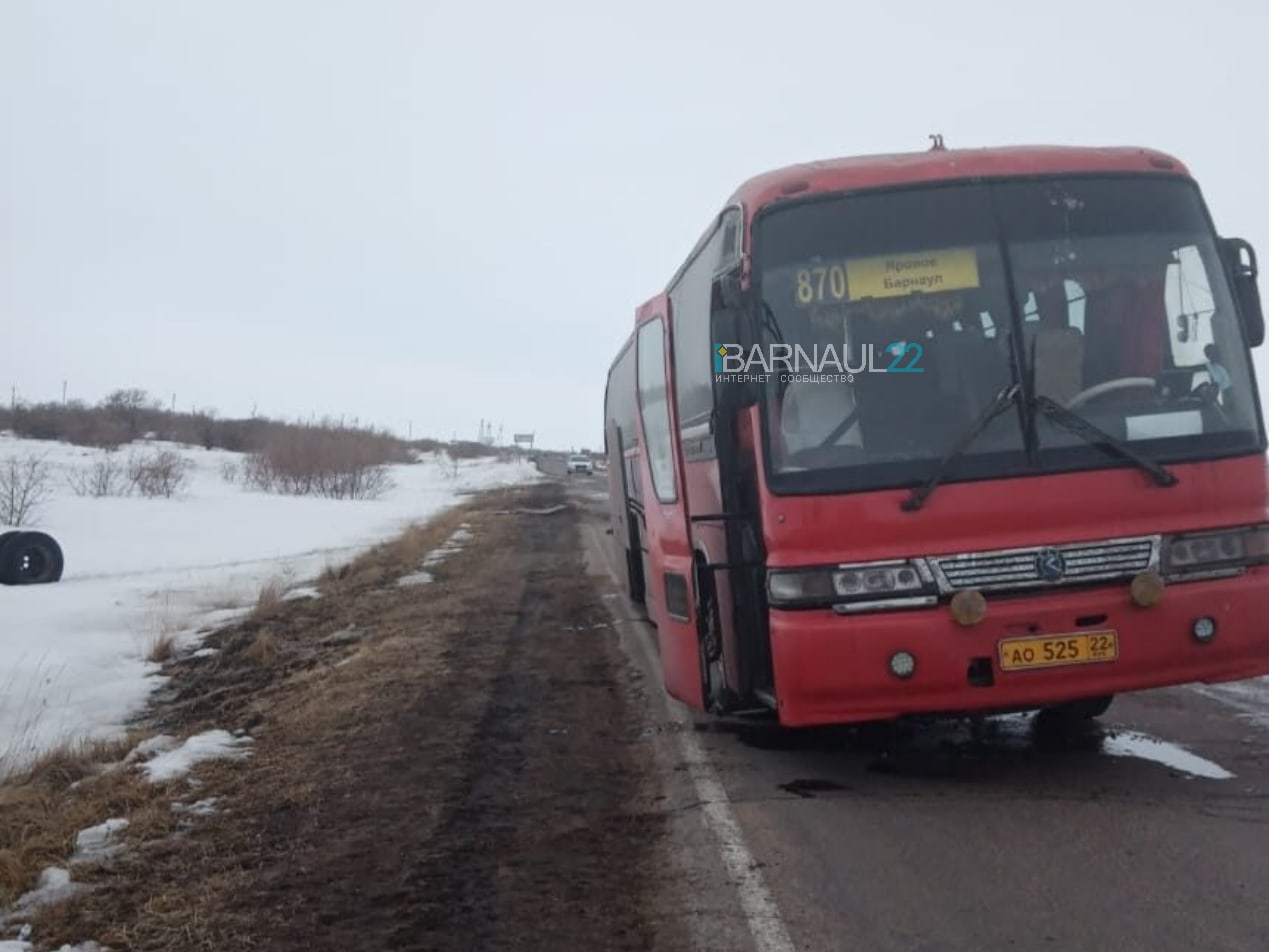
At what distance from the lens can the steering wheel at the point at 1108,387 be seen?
562 cm

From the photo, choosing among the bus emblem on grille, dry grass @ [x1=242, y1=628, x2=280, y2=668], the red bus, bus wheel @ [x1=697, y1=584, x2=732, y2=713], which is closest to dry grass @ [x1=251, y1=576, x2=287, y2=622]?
dry grass @ [x1=242, y1=628, x2=280, y2=668]

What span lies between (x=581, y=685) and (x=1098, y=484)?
4945mm

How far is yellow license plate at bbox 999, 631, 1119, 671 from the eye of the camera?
5.39 metres

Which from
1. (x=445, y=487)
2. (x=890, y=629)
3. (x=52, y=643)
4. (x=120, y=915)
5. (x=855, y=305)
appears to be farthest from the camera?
(x=445, y=487)

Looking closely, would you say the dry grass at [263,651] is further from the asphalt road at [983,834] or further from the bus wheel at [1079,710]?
the bus wheel at [1079,710]

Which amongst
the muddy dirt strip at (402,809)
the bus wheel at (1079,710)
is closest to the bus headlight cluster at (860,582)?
the muddy dirt strip at (402,809)

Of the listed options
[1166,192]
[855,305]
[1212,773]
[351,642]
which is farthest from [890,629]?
[351,642]

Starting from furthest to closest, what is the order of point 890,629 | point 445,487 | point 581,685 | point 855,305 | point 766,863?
point 445,487 → point 581,685 → point 855,305 → point 890,629 → point 766,863

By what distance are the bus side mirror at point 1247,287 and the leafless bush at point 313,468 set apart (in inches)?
1721

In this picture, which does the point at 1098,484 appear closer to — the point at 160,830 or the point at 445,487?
the point at 160,830

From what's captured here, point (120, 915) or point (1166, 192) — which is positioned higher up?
point (1166, 192)

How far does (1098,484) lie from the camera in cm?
547

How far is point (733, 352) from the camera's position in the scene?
578 centimetres

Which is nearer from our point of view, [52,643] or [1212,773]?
[1212,773]
